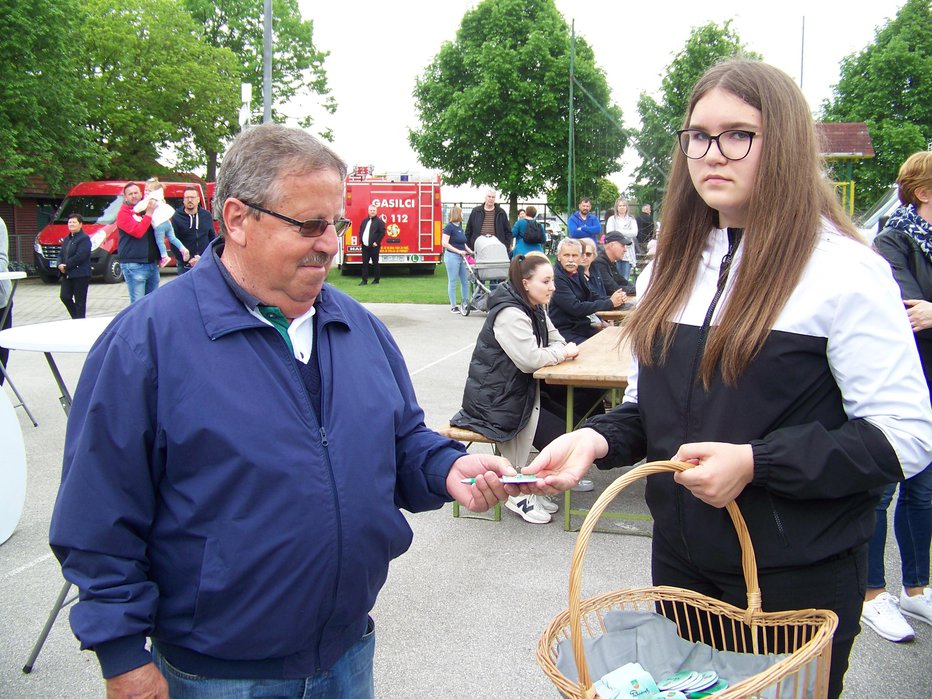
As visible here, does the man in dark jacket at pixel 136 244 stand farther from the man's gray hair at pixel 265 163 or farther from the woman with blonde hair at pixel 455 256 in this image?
the man's gray hair at pixel 265 163

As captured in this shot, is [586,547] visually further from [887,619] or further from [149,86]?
[149,86]

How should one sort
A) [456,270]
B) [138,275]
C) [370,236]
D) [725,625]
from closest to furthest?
[725,625]
[138,275]
[456,270]
[370,236]

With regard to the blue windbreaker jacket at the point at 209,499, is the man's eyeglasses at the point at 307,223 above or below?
above

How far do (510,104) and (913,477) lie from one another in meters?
33.4

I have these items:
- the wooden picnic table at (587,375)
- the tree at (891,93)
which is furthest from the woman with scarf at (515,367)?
the tree at (891,93)

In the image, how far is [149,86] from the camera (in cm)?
3086

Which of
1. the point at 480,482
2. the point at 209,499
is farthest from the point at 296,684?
the point at 480,482

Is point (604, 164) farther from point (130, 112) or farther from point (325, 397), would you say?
point (325, 397)

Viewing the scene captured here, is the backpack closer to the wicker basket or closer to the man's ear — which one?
the wicker basket

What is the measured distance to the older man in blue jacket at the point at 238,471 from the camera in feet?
4.99

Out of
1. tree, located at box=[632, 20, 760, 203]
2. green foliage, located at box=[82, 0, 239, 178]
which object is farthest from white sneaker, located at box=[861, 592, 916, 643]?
green foliage, located at box=[82, 0, 239, 178]

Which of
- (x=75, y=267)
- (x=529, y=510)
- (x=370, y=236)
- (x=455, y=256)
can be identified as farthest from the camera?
(x=370, y=236)

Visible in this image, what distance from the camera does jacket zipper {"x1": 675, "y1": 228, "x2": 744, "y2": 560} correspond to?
171 cm

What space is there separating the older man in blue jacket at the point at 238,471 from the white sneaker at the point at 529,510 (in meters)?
3.00
